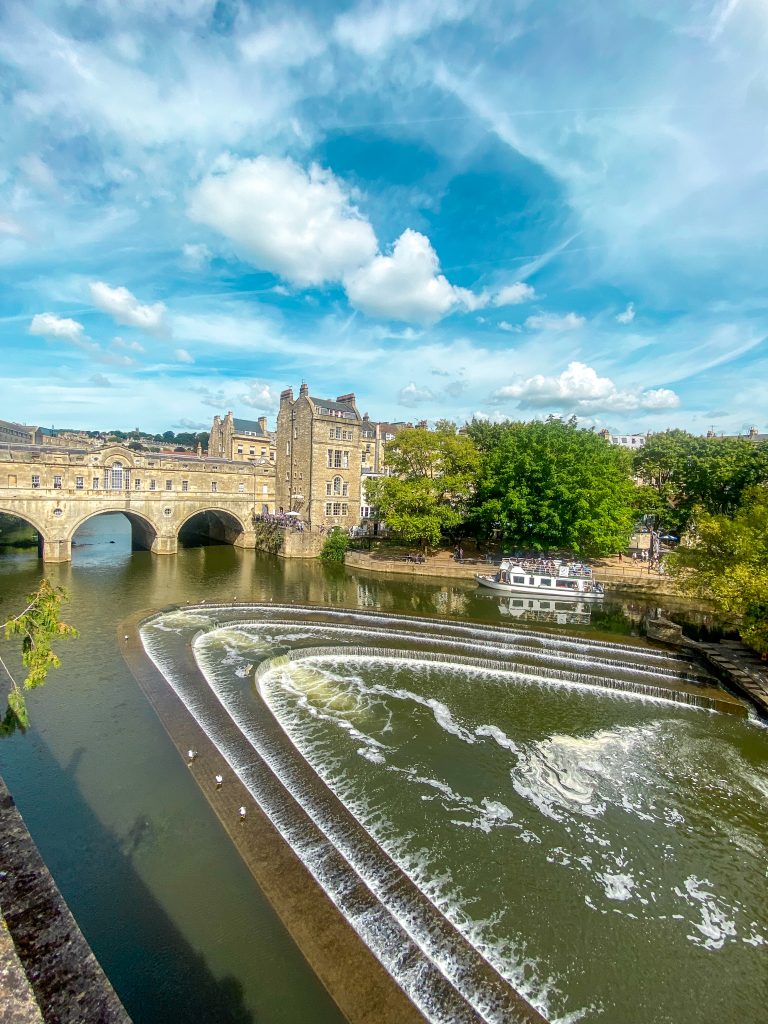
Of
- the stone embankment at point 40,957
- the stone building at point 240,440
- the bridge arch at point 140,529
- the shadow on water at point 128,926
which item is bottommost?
the shadow on water at point 128,926

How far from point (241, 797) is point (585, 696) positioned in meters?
13.5

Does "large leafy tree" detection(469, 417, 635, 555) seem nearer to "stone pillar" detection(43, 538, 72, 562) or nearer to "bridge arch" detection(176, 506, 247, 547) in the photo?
"bridge arch" detection(176, 506, 247, 547)

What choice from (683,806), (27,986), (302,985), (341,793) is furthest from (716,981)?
(27,986)

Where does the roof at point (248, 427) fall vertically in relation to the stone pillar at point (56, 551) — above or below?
above

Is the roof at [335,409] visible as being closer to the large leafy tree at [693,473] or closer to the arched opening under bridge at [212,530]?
the arched opening under bridge at [212,530]

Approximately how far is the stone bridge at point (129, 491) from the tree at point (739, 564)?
133ft

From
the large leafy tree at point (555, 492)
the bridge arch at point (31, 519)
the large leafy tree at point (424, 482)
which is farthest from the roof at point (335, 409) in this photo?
the bridge arch at point (31, 519)

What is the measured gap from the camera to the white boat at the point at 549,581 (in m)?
37.8

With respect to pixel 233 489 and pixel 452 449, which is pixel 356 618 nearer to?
pixel 452 449

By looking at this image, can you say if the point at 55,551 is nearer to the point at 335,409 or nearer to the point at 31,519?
the point at 31,519

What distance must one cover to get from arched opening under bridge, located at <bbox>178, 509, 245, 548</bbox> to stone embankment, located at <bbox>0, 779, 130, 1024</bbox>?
48425mm

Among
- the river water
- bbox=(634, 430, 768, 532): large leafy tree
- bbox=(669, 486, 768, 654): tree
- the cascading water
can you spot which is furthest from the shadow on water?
bbox=(634, 430, 768, 532): large leafy tree

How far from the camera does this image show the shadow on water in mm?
8086

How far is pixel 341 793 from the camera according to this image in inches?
528
